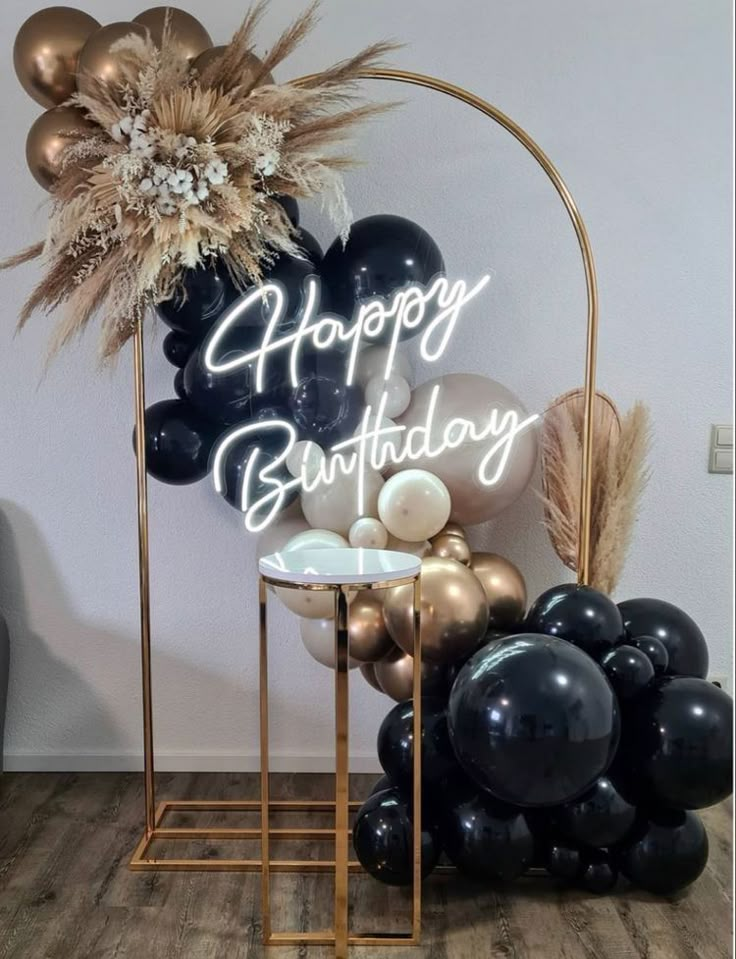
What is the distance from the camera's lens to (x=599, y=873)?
212 centimetres

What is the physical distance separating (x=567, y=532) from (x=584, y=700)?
63 centimetres

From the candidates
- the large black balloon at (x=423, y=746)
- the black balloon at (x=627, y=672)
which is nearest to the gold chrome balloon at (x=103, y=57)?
the large black balloon at (x=423, y=746)

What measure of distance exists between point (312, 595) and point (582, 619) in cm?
59

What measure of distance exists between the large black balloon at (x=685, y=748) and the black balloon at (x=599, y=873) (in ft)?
0.63

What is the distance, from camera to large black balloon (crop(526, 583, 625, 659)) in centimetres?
211

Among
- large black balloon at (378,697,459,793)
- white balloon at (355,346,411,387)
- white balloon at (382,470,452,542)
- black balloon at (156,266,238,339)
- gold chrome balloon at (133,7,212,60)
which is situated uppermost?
gold chrome balloon at (133,7,212,60)

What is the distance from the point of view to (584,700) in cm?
190

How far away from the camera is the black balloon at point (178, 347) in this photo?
235 centimetres

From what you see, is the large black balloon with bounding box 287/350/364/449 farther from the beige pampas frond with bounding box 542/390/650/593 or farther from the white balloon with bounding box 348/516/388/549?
the beige pampas frond with bounding box 542/390/650/593

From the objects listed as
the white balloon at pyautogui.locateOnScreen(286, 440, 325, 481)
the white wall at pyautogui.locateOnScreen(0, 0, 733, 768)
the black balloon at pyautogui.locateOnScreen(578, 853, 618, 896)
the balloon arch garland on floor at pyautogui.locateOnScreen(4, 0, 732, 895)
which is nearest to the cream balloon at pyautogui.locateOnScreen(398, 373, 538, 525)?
the balloon arch garland on floor at pyautogui.locateOnScreen(4, 0, 732, 895)

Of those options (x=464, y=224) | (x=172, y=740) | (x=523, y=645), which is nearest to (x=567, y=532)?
(x=523, y=645)

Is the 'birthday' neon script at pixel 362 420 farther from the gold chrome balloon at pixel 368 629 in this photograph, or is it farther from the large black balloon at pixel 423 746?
the large black balloon at pixel 423 746

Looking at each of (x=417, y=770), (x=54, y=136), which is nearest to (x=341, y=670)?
(x=417, y=770)

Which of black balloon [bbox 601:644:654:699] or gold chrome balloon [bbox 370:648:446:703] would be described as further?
gold chrome balloon [bbox 370:648:446:703]
